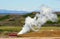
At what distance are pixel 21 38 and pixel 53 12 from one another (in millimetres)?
751

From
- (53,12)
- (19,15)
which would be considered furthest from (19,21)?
(53,12)

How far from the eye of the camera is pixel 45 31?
3.58 meters

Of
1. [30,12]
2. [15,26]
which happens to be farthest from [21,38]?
[30,12]

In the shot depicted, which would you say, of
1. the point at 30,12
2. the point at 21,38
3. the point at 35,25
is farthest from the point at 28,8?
the point at 21,38

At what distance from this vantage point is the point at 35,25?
3.61 metres

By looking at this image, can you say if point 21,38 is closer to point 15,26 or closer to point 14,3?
point 15,26

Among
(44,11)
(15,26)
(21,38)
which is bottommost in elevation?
(21,38)

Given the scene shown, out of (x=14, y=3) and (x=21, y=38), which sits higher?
(x=14, y=3)

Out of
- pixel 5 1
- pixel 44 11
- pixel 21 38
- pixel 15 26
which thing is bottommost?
pixel 21 38

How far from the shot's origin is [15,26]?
3.59 m

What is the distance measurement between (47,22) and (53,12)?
0.21m

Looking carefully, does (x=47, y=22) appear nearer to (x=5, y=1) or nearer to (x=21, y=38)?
(x=21, y=38)

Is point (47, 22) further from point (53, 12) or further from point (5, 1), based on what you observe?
point (5, 1)

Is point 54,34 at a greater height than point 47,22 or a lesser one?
lesser
